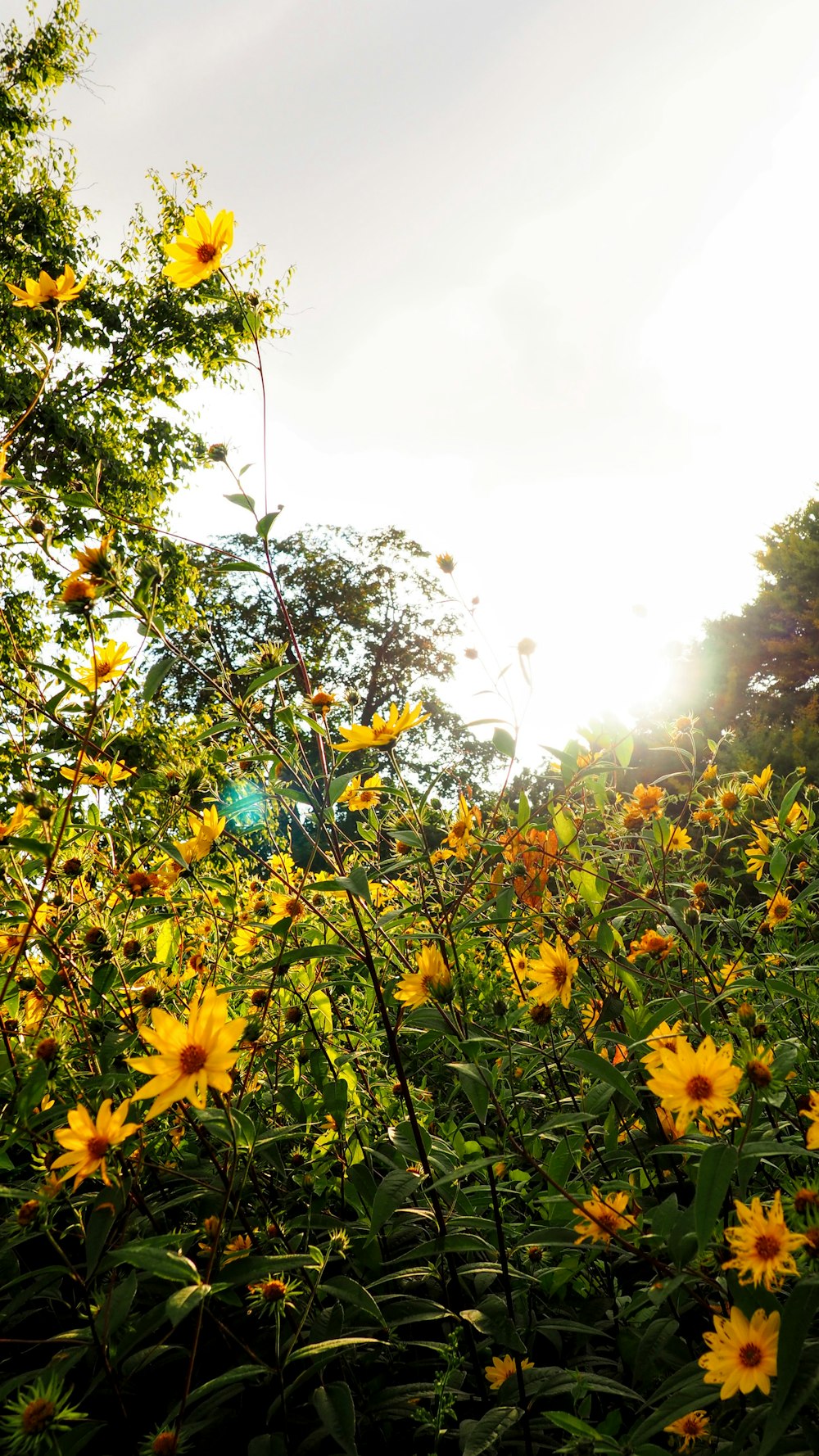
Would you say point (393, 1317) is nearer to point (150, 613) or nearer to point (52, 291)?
point (150, 613)

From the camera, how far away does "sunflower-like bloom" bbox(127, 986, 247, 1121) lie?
2.72 feet

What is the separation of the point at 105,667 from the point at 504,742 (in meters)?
0.64

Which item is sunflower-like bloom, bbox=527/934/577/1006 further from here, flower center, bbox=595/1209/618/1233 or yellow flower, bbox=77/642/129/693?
yellow flower, bbox=77/642/129/693

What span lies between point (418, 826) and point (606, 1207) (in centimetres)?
57

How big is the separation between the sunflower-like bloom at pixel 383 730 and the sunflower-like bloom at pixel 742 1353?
0.80 metres

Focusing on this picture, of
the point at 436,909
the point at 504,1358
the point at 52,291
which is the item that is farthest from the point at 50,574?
the point at 504,1358

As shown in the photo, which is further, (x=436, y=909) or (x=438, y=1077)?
(x=438, y=1077)

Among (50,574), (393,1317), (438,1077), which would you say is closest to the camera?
(393,1317)

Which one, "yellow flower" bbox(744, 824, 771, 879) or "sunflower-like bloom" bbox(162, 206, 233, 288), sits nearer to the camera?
"sunflower-like bloom" bbox(162, 206, 233, 288)

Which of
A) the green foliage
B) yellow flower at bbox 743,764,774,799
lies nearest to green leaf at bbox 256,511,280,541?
the green foliage

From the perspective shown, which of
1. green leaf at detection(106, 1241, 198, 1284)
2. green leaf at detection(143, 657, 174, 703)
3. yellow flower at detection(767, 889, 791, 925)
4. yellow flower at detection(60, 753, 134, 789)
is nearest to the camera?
green leaf at detection(106, 1241, 198, 1284)

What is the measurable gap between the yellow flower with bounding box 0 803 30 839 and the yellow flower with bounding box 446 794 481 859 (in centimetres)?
79

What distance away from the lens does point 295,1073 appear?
1.49 m

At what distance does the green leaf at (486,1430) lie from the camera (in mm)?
856
